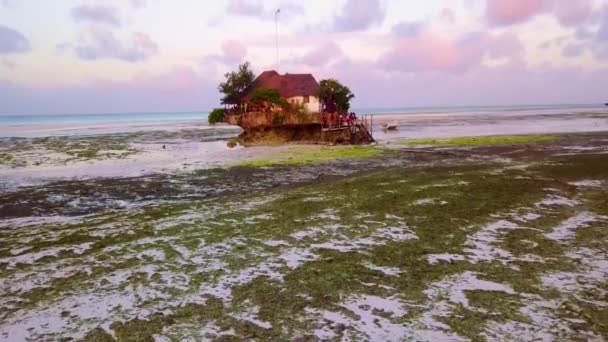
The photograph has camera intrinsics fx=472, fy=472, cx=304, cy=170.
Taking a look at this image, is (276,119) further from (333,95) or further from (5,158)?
(5,158)

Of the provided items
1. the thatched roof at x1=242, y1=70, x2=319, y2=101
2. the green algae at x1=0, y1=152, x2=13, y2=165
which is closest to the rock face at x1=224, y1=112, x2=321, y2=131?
the thatched roof at x1=242, y1=70, x2=319, y2=101

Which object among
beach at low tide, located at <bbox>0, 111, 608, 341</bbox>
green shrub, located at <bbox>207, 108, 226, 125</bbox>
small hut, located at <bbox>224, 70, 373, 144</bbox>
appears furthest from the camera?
green shrub, located at <bbox>207, 108, 226, 125</bbox>

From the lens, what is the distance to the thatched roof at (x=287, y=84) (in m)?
48.3

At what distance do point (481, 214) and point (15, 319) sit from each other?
11142 millimetres

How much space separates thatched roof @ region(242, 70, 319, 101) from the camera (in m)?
48.3

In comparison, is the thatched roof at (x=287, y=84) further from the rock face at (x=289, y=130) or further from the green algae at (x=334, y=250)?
the green algae at (x=334, y=250)

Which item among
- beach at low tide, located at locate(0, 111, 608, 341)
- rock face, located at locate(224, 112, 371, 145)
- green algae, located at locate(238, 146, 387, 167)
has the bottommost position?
beach at low tide, located at locate(0, 111, 608, 341)

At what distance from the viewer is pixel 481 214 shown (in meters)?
13.2

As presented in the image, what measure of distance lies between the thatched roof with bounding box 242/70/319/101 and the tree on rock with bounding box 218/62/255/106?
0.78m

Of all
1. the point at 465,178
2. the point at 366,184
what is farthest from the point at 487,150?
the point at 366,184

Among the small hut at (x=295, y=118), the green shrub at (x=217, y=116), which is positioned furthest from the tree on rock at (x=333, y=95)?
the green shrub at (x=217, y=116)

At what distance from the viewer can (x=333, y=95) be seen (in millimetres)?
47812

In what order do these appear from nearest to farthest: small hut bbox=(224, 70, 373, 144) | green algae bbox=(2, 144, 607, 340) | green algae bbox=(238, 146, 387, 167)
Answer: green algae bbox=(2, 144, 607, 340)
green algae bbox=(238, 146, 387, 167)
small hut bbox=(224, 70, 373, 144)

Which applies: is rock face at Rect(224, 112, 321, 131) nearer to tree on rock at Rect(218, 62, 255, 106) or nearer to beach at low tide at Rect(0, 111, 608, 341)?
tree on rock at Rect(218, 62, 255, 106)
